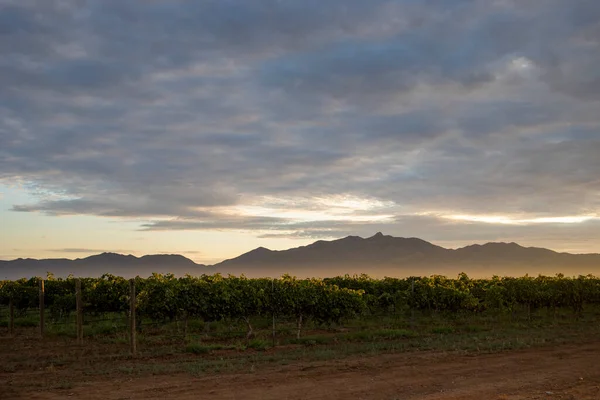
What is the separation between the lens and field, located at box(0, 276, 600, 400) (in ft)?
39.8

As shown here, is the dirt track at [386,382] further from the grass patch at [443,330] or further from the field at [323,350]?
the grass patch at [443,330]

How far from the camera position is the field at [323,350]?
1213 centimetres

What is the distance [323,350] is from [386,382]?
22.0 ft

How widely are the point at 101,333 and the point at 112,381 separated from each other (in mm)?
12461

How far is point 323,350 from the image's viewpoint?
62.8 feet

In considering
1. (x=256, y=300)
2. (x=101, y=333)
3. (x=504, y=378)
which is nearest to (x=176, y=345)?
(x=256, y=300)

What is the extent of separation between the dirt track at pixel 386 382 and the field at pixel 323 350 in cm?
4

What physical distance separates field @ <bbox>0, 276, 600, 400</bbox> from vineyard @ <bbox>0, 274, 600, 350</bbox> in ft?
0.30

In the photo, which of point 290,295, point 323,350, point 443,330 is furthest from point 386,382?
point 443,330

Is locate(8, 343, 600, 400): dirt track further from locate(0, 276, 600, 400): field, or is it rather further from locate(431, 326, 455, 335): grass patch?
locate(431, 326, 455, 335): grass patch

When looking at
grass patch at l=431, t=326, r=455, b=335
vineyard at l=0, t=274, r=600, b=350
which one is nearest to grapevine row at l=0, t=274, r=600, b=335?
vineyard at l=0, t=274, r=600, b=350

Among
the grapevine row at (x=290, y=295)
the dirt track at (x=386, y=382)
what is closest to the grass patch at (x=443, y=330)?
the grapevine row at (x=290, y=295)

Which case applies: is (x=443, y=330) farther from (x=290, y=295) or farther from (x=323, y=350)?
(x=323, y=350)

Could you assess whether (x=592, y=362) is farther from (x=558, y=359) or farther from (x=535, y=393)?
(x=535, y=393)
